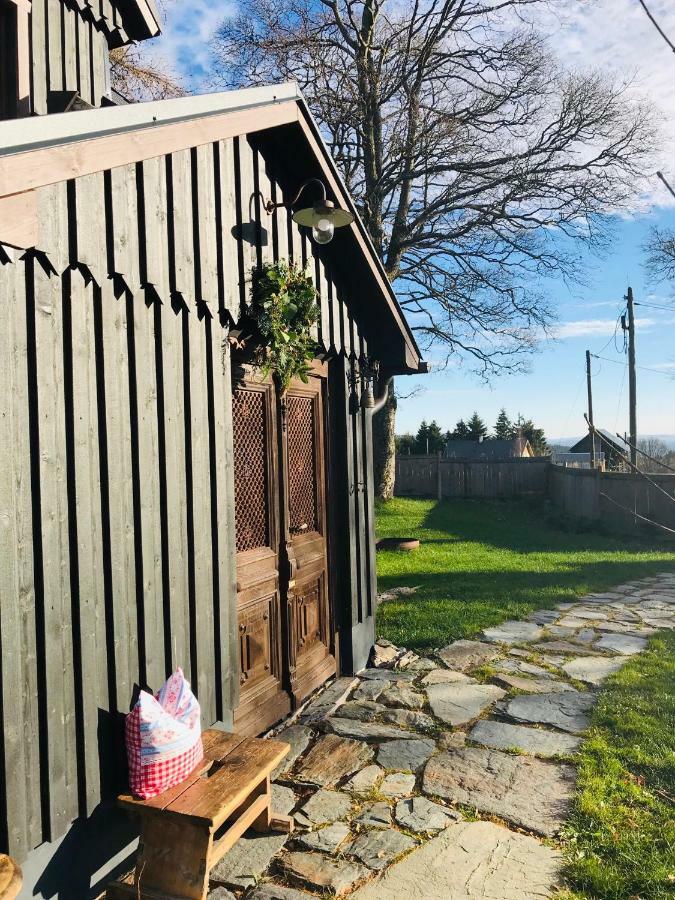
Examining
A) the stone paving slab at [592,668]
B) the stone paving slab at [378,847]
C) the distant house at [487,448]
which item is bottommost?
the stone paving slab at [378,847]

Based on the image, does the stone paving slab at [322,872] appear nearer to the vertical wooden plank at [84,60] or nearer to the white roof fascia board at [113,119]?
the white roof fascia board at [113,119]

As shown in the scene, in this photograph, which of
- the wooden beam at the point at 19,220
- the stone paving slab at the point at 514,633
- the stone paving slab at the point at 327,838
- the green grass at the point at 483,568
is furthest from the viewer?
the green grass at the point at 483,568

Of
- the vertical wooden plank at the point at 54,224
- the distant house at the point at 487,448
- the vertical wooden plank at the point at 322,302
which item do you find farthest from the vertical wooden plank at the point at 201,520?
the distant house at the point at 487,448

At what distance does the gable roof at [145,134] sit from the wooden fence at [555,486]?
1107cm

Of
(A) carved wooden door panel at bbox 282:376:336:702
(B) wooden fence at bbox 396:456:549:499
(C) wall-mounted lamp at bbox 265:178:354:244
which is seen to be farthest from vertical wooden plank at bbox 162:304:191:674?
(B) wooden fence at bbox 396:456:549:499

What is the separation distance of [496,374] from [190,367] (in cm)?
1504

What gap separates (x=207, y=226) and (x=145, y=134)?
790 mm

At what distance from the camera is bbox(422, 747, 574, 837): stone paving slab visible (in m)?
3.63

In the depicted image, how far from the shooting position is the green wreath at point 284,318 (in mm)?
4395

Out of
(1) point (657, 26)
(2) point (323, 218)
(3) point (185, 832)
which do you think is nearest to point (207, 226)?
(2) point (323, 218)

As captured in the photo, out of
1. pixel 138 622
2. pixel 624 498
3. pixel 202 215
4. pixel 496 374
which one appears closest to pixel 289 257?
pixel 202 215

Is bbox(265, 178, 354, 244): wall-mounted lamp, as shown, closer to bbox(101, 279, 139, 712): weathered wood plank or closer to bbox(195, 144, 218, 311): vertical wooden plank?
bbox(195, 144, 218, 311): vertical wooden plank

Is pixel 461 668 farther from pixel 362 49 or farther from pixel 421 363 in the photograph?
pixel 362 49

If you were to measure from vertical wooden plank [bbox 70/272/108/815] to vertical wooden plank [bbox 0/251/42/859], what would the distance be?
25 centimetres
